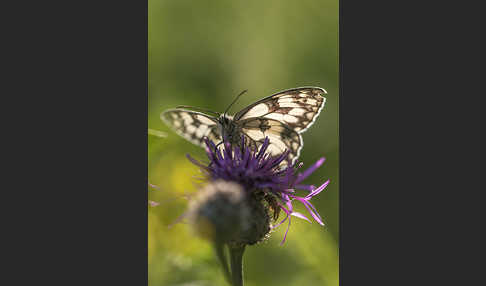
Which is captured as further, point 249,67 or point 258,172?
point 249,67

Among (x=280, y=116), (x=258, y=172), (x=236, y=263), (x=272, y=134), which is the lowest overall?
(x=236, y=263)

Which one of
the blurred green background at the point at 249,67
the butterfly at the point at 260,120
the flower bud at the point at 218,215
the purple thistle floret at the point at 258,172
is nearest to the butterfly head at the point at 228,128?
the butterfly at the point at 260,120

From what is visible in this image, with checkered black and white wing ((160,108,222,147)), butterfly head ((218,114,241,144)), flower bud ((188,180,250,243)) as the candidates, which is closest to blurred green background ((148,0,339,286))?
checkered black and white wing ((160,108,222,147))

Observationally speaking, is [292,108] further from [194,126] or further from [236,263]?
[236,263]

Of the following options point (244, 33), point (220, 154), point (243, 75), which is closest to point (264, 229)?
point (220, 154)

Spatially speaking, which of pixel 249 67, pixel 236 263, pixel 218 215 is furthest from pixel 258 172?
pixel 249 67
